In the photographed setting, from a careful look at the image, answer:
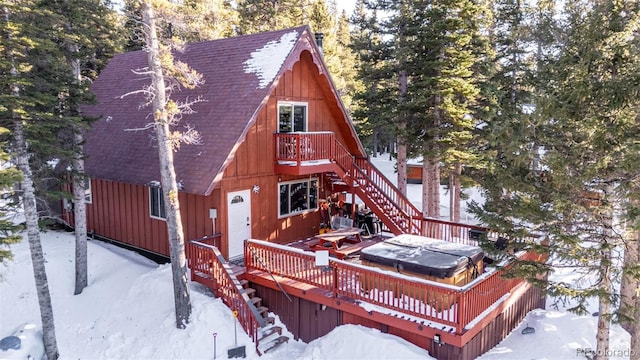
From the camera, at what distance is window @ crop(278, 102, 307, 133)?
14.5 metres

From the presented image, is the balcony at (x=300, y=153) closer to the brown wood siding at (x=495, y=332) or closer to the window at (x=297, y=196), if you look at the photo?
the window at (x=297, y=196)

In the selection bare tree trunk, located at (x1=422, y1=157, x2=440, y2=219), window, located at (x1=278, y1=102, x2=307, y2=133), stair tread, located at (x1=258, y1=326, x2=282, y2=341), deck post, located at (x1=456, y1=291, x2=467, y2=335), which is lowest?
stair tread, located at (x1=258, y1=326, x2=282, y2=341)

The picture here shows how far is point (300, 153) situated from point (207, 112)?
3.20m

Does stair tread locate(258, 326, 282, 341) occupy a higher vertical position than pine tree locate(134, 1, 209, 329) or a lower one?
lower

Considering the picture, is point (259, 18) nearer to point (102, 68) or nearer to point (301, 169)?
point (102, 68)

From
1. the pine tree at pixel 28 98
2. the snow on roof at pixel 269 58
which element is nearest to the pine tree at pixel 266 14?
the snow on roof at pixel 269 58

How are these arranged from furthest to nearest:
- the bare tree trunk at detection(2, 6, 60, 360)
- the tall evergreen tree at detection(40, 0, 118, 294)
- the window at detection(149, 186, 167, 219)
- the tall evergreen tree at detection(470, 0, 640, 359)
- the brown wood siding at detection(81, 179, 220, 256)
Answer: the window at detection(149, 186, 167, 219), the brown wood siding at detection(81, 179, 220, 256), the tall evergreen tree at detection(40, 0, 118, 294), the bare tree trunk at detection(2, 6, 60, 360), the tall evergreen tree at detection(470, 0, 640, 359)

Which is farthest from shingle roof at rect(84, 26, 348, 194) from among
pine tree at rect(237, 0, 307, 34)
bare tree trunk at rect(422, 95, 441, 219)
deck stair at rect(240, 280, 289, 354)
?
pine tree at rect(237, 0, 307, 34)

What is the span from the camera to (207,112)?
13680mm

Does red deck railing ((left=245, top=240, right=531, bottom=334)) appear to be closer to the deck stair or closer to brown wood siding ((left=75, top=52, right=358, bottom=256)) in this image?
the deck stair

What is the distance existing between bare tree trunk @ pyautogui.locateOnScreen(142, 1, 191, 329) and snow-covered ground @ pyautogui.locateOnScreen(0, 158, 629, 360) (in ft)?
1.65

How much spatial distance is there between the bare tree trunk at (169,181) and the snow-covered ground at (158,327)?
0.50 m

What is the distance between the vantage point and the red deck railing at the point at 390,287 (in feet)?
29.0

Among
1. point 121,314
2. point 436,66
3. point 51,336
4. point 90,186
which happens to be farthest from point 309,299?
point 90,186
